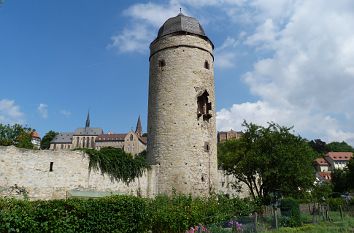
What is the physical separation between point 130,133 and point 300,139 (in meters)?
67.9

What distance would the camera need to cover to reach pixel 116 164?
758 inches

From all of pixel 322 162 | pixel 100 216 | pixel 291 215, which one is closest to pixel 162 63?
pixel 291 215

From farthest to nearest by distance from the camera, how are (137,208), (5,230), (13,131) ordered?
(13,131) → (137,208) → (5,230)

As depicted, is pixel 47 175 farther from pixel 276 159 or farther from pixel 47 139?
pixel 47 139

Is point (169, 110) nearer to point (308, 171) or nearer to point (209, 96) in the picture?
point (209, 96)

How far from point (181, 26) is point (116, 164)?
9.70 meters

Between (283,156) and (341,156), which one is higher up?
(341,156)

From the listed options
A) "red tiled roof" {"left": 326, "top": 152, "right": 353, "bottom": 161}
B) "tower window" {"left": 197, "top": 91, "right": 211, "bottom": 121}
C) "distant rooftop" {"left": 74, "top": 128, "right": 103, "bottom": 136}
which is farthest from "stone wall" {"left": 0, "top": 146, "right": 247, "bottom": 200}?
"red tiled roof" {"left": 326, "top": 152, "right": 353, "bottom": 161}

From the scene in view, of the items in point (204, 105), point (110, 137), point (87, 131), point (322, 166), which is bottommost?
point (204, 105)

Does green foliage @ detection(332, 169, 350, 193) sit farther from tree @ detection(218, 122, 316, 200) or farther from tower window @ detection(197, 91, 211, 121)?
tower window @ detection(197, 91, 211, 121)

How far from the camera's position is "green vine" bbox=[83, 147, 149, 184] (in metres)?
18.3

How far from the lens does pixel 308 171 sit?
19797 mm

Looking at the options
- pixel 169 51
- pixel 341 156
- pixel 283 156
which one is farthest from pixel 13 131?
pixel 341 156

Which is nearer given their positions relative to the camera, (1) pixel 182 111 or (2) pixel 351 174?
(1) pixel 182 111
